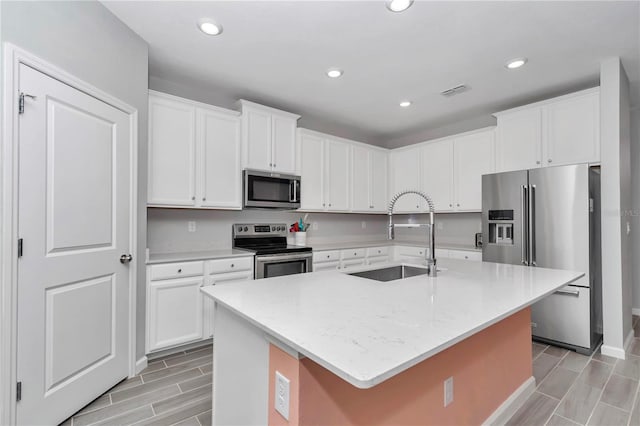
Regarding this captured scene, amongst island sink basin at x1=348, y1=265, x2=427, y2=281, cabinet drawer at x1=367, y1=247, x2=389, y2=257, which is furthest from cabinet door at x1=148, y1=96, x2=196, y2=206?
cabinet drawer at x1=367, y1=247, x2=389, y2=257

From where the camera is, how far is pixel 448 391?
1447 mm

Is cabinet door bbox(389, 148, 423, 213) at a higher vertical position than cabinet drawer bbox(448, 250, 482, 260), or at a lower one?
higher

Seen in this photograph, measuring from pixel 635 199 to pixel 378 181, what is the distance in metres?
3.15

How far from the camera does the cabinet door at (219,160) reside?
305cm

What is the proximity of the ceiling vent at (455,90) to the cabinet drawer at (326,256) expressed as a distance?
2.19 m

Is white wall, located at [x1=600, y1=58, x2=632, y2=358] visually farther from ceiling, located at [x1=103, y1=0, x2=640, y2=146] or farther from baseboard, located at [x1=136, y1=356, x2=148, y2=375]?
baseboard, located at [x1=136, y1=356, x2=148, y2=375]

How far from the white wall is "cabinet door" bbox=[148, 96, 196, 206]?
373cm

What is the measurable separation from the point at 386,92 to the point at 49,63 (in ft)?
9.32

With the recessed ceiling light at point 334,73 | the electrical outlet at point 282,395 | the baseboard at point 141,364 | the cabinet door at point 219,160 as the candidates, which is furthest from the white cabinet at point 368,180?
the electrical outlet at point 282,395

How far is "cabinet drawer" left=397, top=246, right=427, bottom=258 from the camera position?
4172 mm

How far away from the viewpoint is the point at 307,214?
429 centimetres

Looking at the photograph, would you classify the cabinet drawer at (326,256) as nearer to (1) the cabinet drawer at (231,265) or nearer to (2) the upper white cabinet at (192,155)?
(1) the cabinet drawer at (231,265)

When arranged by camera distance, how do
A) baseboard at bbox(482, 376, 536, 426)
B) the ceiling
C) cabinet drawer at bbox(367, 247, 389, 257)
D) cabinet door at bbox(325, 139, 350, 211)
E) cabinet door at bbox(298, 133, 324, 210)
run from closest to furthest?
baseboard at bbox(482, 376, 536, 426) → the ceiling → cabinet door at bbox(298, 133, 324, 210) → cabinet door at bbox(325, 139, 350, 211) → cabinet drawer at bbox(367, 247, 389, 257)

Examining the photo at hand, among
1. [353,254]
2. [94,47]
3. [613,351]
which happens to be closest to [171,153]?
[94,47]
